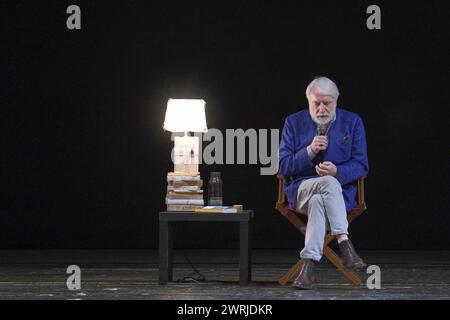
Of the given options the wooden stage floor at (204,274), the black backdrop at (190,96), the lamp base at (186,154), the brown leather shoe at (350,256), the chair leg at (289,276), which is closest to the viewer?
the wooden stage floor at (204,274)

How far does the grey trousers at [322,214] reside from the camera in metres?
5.35

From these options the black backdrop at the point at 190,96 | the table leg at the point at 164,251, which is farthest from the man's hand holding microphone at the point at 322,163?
the black backdrop at the point at 190,96

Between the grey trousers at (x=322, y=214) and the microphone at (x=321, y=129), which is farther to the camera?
the microphone at (x=321, y=129)

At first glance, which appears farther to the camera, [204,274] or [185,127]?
[204,274]

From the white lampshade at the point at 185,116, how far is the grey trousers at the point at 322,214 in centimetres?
83

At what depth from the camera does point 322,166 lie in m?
5.51

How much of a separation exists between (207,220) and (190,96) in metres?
2.72

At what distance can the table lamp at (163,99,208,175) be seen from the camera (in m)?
5.77

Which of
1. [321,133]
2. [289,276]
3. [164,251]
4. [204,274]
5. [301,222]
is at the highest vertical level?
[321,133]

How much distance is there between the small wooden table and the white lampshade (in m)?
0.52

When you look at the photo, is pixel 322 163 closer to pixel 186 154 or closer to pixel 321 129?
pixel 321 129

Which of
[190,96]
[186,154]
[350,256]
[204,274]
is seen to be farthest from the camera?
[190,96]

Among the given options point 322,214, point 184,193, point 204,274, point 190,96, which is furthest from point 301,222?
point 190,96

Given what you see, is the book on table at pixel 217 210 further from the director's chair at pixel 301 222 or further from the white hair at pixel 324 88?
the white hair at pixel 324 88
